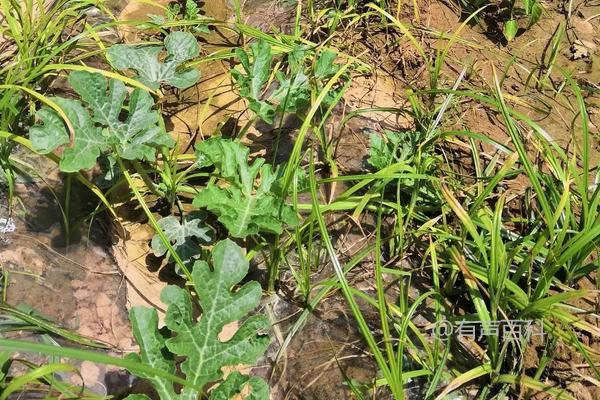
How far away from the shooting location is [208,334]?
5.72ft

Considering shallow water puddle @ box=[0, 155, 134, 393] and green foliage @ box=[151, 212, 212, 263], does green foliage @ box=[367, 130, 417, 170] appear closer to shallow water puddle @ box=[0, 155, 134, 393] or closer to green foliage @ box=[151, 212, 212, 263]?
green foliage @ box=[151, 212, 212, 263]

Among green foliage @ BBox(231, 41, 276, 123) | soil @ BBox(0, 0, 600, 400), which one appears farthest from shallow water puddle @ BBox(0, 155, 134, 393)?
green foliage @ BBox(231, 41, 276, 123)

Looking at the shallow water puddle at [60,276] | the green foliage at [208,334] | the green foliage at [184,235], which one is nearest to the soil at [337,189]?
the shallow water puddle at [60,276]

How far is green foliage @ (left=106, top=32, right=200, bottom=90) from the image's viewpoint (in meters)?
2.20

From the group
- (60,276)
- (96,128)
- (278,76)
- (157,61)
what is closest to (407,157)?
(278,76)

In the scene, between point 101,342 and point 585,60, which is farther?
point 585,60

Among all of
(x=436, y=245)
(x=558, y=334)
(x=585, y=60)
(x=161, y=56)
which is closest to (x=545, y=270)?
(x=558, y=334)

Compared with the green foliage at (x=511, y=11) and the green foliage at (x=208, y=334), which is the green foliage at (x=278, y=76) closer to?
the green foliage at (x=208, y=334)

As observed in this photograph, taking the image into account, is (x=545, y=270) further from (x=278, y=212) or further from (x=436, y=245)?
(x=278, y=212)

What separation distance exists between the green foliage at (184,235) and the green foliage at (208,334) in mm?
350

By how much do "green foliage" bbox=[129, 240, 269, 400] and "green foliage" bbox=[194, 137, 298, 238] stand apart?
0.58 feet

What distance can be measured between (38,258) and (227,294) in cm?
67

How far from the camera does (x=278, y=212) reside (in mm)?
2002

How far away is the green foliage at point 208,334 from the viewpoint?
169 centimetres
